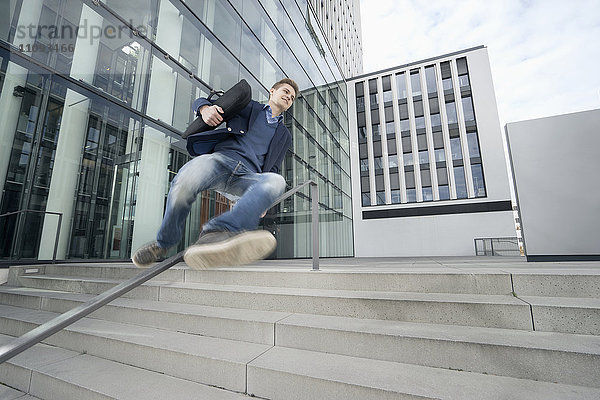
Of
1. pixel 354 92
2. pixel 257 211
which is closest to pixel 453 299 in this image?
pixel 257 211

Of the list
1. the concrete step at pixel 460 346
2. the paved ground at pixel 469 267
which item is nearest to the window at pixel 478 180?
the paved ground at pixel 469 267

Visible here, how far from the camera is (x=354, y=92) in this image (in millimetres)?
23609

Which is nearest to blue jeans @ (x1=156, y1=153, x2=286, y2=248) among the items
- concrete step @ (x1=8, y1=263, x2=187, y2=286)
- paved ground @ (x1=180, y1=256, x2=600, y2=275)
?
paved ground @ (x1=180, y1=256, x2=600, y2=275)

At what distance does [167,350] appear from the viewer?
5.62 feet

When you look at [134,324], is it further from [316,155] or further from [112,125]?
[316,155]

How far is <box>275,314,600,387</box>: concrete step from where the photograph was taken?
4.10ft

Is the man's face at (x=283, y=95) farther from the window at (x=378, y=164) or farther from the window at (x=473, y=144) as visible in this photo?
the window at (x=473, y=144)

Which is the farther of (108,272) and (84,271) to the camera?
(84,271)

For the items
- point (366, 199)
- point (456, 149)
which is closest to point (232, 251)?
point (366, 199)

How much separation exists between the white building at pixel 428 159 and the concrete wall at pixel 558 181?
16.4m

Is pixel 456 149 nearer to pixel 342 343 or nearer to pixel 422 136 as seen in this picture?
pixel 422 136

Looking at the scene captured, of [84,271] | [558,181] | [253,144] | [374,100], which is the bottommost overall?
[84,271]

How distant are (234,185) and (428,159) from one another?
72.7 feet

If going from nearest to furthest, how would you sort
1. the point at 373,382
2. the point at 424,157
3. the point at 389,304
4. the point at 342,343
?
the point at 373,382 < the point at 342,343 < the point at 389,304 < the point at 424,157
